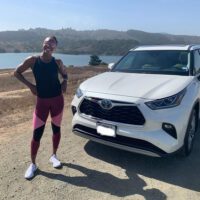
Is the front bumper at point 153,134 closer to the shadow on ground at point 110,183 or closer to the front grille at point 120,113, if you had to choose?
the front grille at point 120,113

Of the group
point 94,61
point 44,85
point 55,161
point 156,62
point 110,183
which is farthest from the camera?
point 94,61

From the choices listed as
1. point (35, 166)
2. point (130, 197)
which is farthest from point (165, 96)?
point (35, 166)

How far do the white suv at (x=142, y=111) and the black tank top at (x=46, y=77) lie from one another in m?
0.65

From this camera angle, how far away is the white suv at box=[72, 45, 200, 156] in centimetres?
439

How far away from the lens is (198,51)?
6434mm

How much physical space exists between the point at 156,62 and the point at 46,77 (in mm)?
2563

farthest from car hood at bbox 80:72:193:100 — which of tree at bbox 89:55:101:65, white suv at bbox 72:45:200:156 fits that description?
tree at bbox 89:55:101:65

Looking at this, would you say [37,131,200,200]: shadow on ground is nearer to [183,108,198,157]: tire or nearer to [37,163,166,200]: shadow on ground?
[37,163,166,200]: shadow on ground

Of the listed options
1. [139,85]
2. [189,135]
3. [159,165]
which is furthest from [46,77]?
[189,135]

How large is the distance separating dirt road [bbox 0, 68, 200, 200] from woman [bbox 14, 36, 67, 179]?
28 centimetres

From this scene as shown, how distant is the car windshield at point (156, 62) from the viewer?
227 inches

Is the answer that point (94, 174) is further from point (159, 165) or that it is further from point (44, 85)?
point (44, 85)

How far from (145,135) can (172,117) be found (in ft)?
1.44

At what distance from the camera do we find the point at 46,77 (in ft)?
14.1
